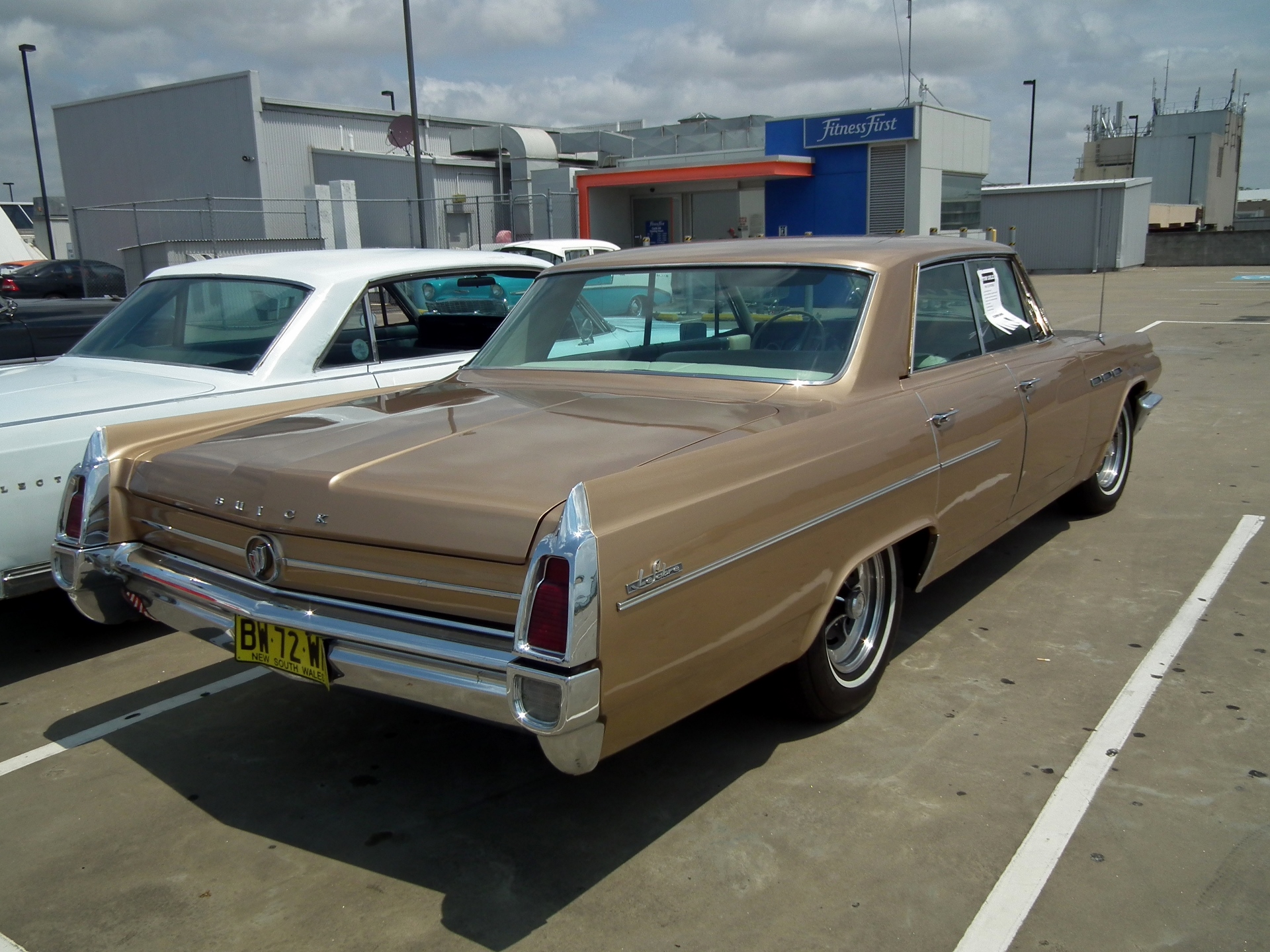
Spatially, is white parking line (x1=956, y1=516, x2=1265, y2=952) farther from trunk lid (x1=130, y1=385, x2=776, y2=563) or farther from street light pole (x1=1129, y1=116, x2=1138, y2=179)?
street light pole (x1=1129, y1=116, x2=1138, y2=179)

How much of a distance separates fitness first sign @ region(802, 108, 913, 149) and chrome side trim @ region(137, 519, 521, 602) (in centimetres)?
2530

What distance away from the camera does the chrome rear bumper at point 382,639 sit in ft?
7.86

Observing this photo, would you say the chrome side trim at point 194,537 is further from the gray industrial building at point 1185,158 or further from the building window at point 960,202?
the gray industrial building at point 1185,158

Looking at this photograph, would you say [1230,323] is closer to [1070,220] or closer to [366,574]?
[366,574]

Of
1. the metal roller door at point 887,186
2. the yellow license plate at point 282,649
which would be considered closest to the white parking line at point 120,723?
the yellow license plate at point 282,649

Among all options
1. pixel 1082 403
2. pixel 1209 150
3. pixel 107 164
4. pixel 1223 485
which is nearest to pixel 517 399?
pixel 1082 403

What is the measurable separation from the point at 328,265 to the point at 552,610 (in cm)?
385

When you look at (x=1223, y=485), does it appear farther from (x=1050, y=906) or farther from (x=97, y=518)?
(x=97, y=518)

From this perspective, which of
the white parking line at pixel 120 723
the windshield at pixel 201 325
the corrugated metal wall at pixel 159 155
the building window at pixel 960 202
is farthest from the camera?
the corrugated metal wall at pixel 159 155

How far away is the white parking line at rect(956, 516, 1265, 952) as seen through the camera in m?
2.54

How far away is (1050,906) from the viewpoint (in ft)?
8.54

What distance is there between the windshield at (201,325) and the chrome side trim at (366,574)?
2.27 m

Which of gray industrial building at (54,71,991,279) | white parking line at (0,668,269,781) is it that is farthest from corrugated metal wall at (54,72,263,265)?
white parking line at (0,668,269,781)

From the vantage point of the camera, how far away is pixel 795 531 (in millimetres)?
2953
